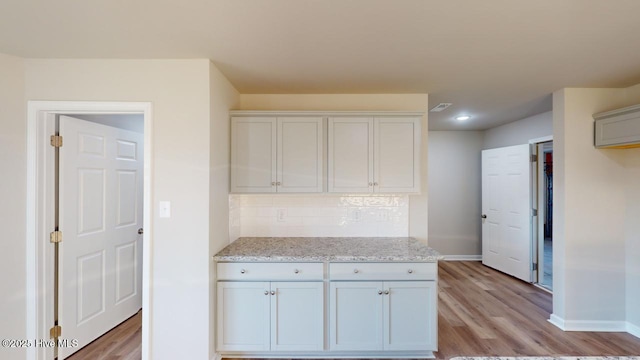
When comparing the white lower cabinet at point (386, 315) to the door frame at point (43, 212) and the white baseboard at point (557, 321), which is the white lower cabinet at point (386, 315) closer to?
the door frame at point (43, 212)

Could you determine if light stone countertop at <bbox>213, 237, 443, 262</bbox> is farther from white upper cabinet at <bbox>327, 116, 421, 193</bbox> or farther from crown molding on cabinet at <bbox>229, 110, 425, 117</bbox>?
crown molding on cabinet at <bbox>229, 110, 425, 117</bbox>

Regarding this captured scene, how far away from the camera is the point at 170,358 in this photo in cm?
212

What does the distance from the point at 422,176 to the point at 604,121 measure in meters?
1.77

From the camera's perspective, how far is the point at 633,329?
2.78 metres

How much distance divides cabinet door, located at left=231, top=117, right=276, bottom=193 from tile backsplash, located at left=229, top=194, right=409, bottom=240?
0.38 meters

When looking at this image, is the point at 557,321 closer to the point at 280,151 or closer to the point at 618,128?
the point at 618,128

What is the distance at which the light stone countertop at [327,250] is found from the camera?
228 centimetres

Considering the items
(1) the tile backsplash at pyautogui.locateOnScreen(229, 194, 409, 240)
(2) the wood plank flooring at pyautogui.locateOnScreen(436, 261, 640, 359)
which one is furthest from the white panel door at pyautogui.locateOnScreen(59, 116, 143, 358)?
(2) the wood plank flooring at pyautogui.locateOnScreen(436, 261, 640, 359)

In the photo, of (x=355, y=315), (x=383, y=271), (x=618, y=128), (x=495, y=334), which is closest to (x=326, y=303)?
(x=355, y=315)

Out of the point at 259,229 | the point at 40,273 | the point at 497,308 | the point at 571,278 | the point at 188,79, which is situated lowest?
the point at 497,308

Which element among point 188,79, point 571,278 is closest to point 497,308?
point 571,278

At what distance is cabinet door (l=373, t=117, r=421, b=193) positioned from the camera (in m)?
2.67

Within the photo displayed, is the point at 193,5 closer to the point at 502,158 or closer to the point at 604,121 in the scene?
the point at 604,121

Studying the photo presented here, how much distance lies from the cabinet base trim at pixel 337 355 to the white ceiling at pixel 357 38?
2354 millimetres
